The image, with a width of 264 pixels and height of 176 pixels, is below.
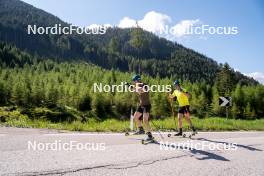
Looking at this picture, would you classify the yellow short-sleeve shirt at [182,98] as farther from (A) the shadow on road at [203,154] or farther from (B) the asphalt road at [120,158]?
(A) the shadow on road at [203,154]

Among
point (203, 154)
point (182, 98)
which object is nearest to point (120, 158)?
point (203, 154)

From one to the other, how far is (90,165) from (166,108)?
259 feet

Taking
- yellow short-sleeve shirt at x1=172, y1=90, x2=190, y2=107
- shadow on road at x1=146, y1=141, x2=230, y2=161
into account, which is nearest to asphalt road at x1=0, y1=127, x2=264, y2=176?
shadow on road at x1=146, y1=141, x2=230, y2=161

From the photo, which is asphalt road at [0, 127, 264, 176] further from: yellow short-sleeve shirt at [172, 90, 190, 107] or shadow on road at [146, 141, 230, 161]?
yellow short-sleeve shirt at [172, 90, 190, 107]

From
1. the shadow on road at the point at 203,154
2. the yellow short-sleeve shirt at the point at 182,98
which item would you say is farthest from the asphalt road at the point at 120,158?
the yellow short-sleeve shirt at the point at 182,98

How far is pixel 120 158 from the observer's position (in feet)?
26.0

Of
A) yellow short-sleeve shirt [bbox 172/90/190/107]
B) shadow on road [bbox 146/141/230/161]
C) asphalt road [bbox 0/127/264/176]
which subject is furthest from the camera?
yellow short-sleeve shirt [bbox 172/90/190/107]

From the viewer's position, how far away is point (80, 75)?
433ft

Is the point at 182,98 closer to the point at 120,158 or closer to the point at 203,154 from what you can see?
the point at 203,154

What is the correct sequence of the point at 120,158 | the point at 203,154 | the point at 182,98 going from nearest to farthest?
the point at 120,158 < the point at 203,154 < the point at 182,98

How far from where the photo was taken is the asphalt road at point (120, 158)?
680cm

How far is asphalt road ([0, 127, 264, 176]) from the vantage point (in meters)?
6.80

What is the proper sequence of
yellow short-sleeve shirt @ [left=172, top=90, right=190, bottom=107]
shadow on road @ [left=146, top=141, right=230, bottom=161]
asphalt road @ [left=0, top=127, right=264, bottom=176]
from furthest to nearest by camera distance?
yellow short-sleeve shirt @ [left=172, top=90, right=190, bottom=107] → shadow on road @ [left=146, top=141, right=230, bottom=161] → asphalt road @ [left=0, top=127, right=264, bottom=176]

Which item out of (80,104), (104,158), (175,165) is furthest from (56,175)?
(80,104)
